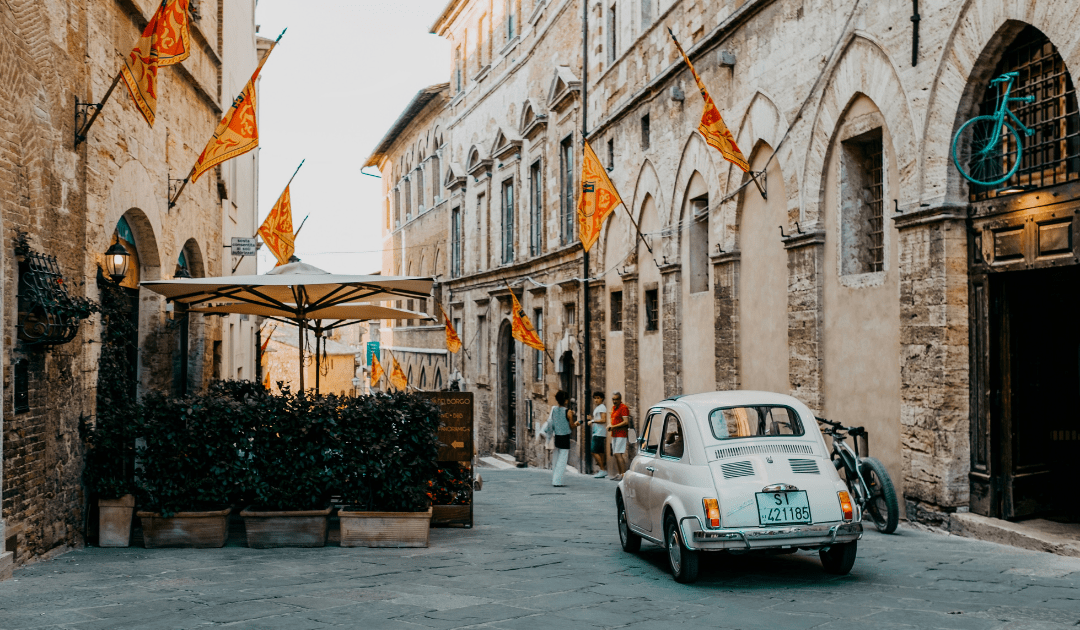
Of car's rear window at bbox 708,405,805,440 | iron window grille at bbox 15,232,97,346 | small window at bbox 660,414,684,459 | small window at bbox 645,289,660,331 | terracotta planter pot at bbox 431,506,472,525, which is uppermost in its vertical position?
small window at bbox 645,289,660,331

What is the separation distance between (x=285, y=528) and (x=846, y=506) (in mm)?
4647

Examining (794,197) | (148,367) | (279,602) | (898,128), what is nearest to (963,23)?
(898,128)

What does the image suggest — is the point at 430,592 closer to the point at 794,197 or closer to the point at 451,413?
the point at 451,413

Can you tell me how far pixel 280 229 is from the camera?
17.4m

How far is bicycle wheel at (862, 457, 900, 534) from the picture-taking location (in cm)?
876

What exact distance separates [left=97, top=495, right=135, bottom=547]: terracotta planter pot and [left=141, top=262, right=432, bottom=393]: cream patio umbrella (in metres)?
1.79

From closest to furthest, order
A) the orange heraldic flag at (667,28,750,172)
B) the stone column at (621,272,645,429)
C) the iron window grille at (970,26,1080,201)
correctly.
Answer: the iron window grille at (970,26,1080,201) < the orange heraldic flag at (667,28,750,172) < the stone column at (621,272,645,429)

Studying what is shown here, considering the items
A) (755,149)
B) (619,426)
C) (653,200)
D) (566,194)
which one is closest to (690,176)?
(653,200)

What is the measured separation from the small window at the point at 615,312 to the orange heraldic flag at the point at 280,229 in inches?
245

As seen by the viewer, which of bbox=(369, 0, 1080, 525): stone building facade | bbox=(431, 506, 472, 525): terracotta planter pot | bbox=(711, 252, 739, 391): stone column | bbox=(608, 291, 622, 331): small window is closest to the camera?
bbox=(369, 0, 1080, 525): stone building facade

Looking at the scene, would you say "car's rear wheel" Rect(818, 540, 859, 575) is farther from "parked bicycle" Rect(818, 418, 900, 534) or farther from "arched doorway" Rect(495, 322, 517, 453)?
"arched doorway" Rect(495, 322, 517, 453)

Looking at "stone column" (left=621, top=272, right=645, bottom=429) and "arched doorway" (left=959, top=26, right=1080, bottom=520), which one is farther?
"stone column" (left=621, top=272, right=645, bottom=429)

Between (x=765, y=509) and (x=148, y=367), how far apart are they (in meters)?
8.07

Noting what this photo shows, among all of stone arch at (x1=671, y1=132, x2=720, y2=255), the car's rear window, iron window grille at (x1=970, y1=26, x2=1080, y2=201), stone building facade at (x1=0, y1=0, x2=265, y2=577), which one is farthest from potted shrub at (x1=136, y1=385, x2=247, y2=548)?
stone arch at (x1=671, y1=132, x2=720, y2=255)
